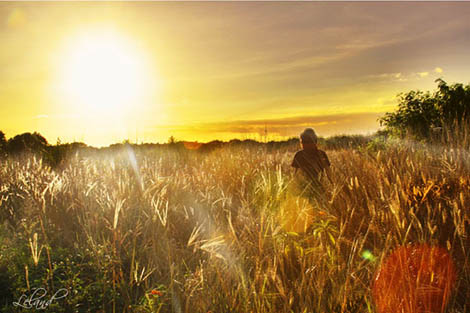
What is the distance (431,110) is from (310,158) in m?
4.72

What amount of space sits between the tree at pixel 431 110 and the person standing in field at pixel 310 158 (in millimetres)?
3240

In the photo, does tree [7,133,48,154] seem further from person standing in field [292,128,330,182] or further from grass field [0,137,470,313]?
person standing in field [292,128,330,182]

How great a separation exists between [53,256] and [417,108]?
30.4ft

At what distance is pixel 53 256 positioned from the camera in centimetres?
337

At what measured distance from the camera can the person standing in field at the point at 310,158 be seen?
642 cm

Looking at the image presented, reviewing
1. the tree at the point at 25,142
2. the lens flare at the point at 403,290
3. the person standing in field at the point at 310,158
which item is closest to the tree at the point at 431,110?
the person standing in field at the point at 310,158

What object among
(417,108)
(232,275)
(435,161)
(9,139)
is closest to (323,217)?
(232,275)

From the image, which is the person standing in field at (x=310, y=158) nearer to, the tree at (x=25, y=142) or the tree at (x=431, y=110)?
the tree at (x=431, y=110)

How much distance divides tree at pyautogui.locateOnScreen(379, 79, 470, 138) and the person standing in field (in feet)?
10.6

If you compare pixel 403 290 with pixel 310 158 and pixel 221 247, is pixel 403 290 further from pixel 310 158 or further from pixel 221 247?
pixel 310 158

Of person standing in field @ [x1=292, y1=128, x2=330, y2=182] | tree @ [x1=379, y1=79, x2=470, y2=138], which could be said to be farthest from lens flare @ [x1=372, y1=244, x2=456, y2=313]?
tree @ [x1=379, y1=79, x2=470, y2=138]

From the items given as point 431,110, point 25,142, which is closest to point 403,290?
point 431,110

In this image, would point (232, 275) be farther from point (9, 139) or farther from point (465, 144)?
point (9, 139)

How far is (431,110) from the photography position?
352 inches
